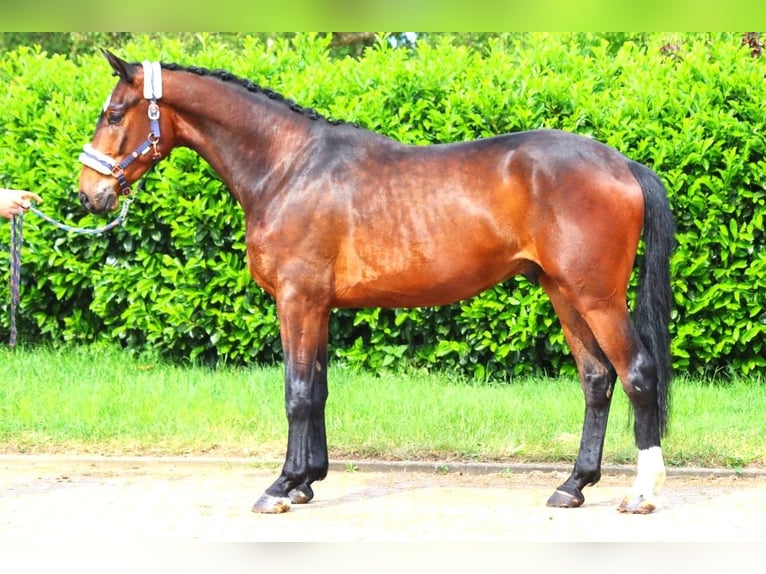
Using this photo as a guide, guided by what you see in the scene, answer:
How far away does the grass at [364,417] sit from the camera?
21.6ft

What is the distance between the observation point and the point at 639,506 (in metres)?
5.26

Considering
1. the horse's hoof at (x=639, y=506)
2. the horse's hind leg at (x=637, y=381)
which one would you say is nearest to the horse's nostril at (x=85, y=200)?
the horse's hind leg at (x=637, y=381)

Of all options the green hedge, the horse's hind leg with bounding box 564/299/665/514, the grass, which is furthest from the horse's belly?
the green hedge

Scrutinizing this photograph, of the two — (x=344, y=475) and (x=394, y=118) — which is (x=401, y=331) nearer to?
(x=394, y=118)

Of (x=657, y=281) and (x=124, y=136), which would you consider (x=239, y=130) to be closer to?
(x=124, y=136)

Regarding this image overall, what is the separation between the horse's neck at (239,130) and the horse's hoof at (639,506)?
2.57 m

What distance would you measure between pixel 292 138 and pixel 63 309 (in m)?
4.75

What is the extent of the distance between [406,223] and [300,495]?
5.24ft

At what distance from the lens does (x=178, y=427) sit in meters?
6.88

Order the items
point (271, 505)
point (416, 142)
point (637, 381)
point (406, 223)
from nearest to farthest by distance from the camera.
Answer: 1. point (637, 381)
2. point (271, 505)
3. point (406, 223)
4. point (416, 142)

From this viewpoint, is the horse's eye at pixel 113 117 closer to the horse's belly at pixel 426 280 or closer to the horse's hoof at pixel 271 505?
the horse's belly at pixel 426 280

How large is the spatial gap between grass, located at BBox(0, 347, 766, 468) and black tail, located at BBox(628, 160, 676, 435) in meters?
0.54

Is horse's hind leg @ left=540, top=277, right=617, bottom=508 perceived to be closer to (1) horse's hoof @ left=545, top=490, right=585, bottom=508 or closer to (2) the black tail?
(1) horse's hoof @ left=545, top=490, right=585, bottom=508

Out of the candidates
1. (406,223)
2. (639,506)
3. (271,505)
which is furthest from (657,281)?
(271,505)
